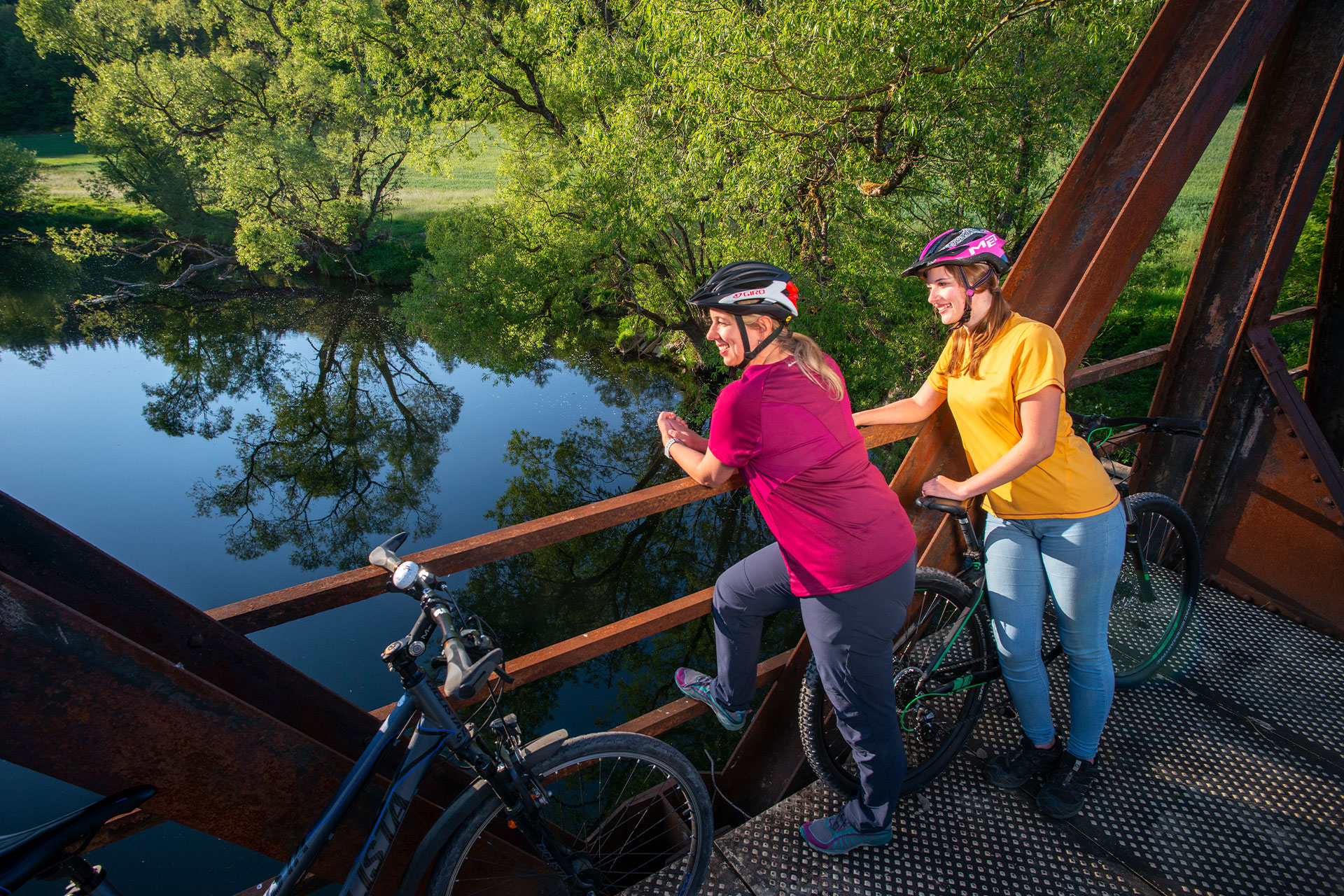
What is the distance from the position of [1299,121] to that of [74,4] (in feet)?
139

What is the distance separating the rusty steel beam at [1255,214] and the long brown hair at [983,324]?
1715mm

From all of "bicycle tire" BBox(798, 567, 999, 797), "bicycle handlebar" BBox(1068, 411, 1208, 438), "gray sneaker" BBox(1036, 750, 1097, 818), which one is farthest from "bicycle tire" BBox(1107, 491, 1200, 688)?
"bicycle tire" BBox(798, 567, 999, 797)

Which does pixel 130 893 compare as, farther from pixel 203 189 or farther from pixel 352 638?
pixel 203 189

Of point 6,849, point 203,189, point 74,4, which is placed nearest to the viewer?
point 6,849

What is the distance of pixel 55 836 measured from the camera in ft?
4.51

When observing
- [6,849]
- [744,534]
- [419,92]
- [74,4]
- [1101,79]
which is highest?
[74,4]

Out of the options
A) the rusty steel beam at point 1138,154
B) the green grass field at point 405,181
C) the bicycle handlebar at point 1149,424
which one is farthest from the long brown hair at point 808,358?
the green grass field at point 405,181

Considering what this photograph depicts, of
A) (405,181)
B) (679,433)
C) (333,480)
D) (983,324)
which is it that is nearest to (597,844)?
(679,433)

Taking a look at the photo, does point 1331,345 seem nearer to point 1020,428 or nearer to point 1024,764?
point 1020,428

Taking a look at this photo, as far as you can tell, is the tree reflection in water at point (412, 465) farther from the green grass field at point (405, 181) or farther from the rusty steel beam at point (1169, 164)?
the rusty steel beam at point (1169, 164)

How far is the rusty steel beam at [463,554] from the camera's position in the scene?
1722mm

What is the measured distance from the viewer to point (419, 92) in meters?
18.1

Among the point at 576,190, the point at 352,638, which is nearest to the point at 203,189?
the point at 576,190

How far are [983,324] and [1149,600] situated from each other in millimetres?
1886
